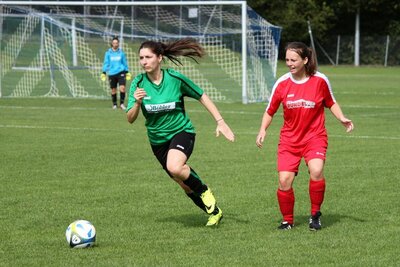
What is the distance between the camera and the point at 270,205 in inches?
389

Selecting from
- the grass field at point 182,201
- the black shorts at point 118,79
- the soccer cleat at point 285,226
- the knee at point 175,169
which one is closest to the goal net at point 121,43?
the black shorts at point 118,79

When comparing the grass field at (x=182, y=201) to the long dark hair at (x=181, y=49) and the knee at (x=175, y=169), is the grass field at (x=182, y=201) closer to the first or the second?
the knee at (x=175, y=169)

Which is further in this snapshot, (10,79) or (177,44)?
(10,79)

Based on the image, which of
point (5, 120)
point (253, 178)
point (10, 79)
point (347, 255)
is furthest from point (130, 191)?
point (10, 79)

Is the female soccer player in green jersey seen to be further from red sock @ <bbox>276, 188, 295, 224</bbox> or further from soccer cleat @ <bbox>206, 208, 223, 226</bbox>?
red sock @ <bbox>276, 188, 295, 224</bbox>

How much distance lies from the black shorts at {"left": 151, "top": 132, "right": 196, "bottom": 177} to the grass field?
0.64m

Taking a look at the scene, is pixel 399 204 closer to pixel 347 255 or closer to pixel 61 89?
pixel 347 255

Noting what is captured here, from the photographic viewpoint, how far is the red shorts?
8539mm

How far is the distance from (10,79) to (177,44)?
23904mm

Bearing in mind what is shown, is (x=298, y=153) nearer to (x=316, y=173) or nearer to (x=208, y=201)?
(x=316, y=173)

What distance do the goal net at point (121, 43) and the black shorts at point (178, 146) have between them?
58.9 ft

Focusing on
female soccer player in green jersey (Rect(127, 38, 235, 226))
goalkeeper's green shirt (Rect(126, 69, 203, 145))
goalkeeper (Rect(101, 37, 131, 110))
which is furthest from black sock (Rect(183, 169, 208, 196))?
goalkeeper (Rect(101, 37, 131, 110))

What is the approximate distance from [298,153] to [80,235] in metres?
2.21

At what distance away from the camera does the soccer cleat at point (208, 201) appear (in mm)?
8750
